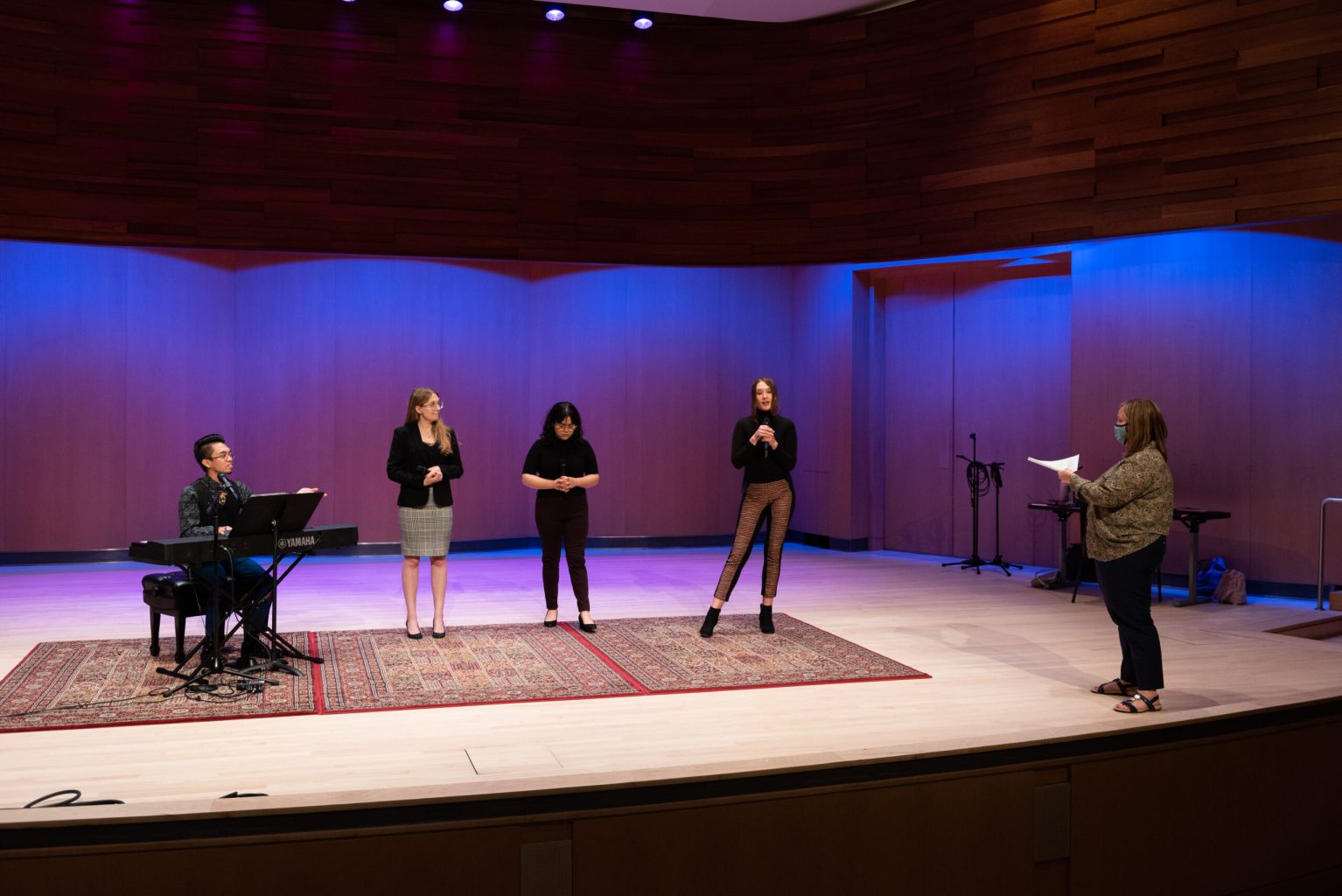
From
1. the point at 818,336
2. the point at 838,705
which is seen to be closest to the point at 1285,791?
the point at 838,705

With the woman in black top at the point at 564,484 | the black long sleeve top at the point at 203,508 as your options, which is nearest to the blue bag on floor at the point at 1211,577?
the woman in black top at the point at 564,484

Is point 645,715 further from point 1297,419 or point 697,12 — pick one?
point 697,12

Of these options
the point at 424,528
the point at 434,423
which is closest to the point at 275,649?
the point at 424,528

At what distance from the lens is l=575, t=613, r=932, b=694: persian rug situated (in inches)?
224

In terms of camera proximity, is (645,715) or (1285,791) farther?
(645,715)

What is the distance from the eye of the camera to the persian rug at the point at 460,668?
17.4ft

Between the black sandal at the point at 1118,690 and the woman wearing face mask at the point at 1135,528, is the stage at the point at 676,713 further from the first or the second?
the woman wearing face mask at the point at 1135,528

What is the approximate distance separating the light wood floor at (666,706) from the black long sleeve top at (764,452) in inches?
44.0

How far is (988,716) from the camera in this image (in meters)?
4.99

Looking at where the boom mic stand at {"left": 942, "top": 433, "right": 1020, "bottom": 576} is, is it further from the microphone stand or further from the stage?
the microphone stand

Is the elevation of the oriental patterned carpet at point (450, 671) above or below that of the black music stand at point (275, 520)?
below

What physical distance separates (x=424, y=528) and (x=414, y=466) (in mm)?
372

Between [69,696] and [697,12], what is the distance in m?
7.56

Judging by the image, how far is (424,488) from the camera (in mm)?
6582
